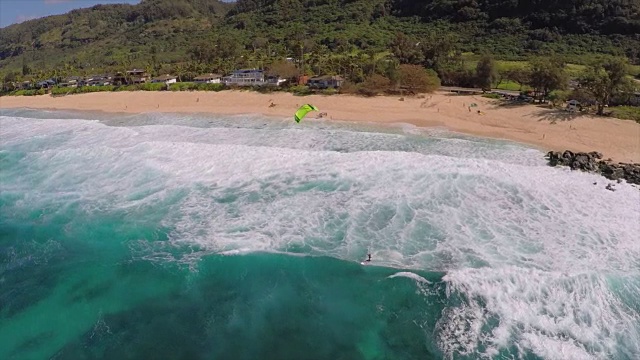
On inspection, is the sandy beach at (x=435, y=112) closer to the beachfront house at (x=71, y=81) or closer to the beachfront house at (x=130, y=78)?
the beachfront house at (x=130, y=78)

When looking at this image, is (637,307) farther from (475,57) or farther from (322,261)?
(475,57)

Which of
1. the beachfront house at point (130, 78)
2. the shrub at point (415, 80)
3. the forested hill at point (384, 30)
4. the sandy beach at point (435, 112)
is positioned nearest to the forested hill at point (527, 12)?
the forested hill at point (384, 30)

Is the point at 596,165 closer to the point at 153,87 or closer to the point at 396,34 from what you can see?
the point at 153,87

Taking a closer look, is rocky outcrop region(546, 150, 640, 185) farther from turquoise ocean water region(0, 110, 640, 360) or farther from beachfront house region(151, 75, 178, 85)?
beachfront house region(151, 75, 178, 85)

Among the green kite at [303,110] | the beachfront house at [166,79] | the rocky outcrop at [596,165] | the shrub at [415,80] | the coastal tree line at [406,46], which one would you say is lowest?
the rocky outcrop at [596,165]

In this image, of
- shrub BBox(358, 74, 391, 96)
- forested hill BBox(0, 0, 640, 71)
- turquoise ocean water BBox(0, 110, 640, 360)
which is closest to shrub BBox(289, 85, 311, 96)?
shrub BBox(358, 74, 391, 96)

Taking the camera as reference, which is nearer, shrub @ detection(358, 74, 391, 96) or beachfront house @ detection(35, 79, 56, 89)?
shrub @ detection(358, 74, 391, 96)

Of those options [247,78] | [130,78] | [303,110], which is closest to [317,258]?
[303,110]
